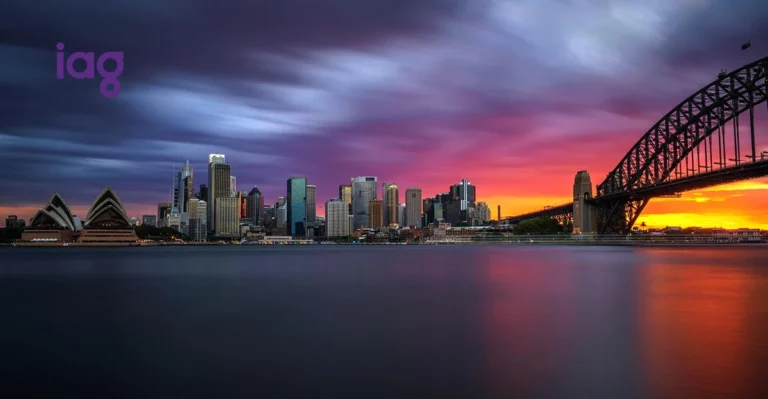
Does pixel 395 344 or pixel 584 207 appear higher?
pixel 584 207

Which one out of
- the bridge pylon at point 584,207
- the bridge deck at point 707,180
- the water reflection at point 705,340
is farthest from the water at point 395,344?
the bridge pylon at point 584,207

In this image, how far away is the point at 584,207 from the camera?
128500 millimetres

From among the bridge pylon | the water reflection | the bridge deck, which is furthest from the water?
the bridge pylon

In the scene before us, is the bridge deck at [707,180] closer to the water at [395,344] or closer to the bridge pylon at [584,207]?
the bridge pylon at [584,207]

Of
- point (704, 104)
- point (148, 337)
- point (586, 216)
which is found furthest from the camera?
point (586, 216)

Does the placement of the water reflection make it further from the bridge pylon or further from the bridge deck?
the bridge pylon

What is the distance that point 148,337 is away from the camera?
18.9m

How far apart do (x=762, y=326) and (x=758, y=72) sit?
2744 inches

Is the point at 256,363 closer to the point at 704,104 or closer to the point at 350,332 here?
the point at 350,332

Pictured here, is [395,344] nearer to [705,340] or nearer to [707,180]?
[705,340]

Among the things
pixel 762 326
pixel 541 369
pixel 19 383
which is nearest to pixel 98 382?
pixel 19 383

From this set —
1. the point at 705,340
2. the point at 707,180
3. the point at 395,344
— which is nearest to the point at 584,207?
the point at 707,180

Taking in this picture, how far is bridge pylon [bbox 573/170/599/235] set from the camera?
4995 inches

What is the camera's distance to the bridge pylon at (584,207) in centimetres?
12688
